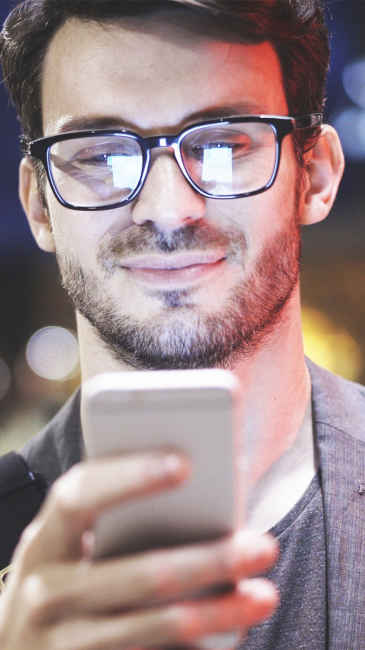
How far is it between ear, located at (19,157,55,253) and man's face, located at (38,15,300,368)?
238 mm

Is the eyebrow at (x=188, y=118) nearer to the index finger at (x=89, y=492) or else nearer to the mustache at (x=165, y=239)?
the mustache at (x=165, y=239)

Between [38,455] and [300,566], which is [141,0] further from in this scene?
[300,566]

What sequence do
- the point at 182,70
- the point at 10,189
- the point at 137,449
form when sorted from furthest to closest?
the point at 10,189 → the point at 182,70 → the point at 137,449

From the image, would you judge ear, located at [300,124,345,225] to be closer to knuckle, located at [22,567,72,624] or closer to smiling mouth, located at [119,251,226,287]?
smiling mouth, located at [119,251,226,287]

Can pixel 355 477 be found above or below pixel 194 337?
below

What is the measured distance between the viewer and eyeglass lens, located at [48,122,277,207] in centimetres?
125

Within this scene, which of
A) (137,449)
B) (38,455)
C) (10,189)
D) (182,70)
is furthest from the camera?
(10,189)

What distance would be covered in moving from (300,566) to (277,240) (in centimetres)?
60

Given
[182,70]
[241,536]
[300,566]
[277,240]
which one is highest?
[182,70]

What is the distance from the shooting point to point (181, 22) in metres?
1.28

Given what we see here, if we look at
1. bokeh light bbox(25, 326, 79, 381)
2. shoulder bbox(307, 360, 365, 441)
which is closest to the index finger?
shoulder bbox(307, 360, 365, 441)

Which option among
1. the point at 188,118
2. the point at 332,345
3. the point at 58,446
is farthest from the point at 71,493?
the point at 332,345

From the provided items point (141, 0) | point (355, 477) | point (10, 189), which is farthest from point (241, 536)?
point (10, 189)

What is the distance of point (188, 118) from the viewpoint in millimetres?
1251
